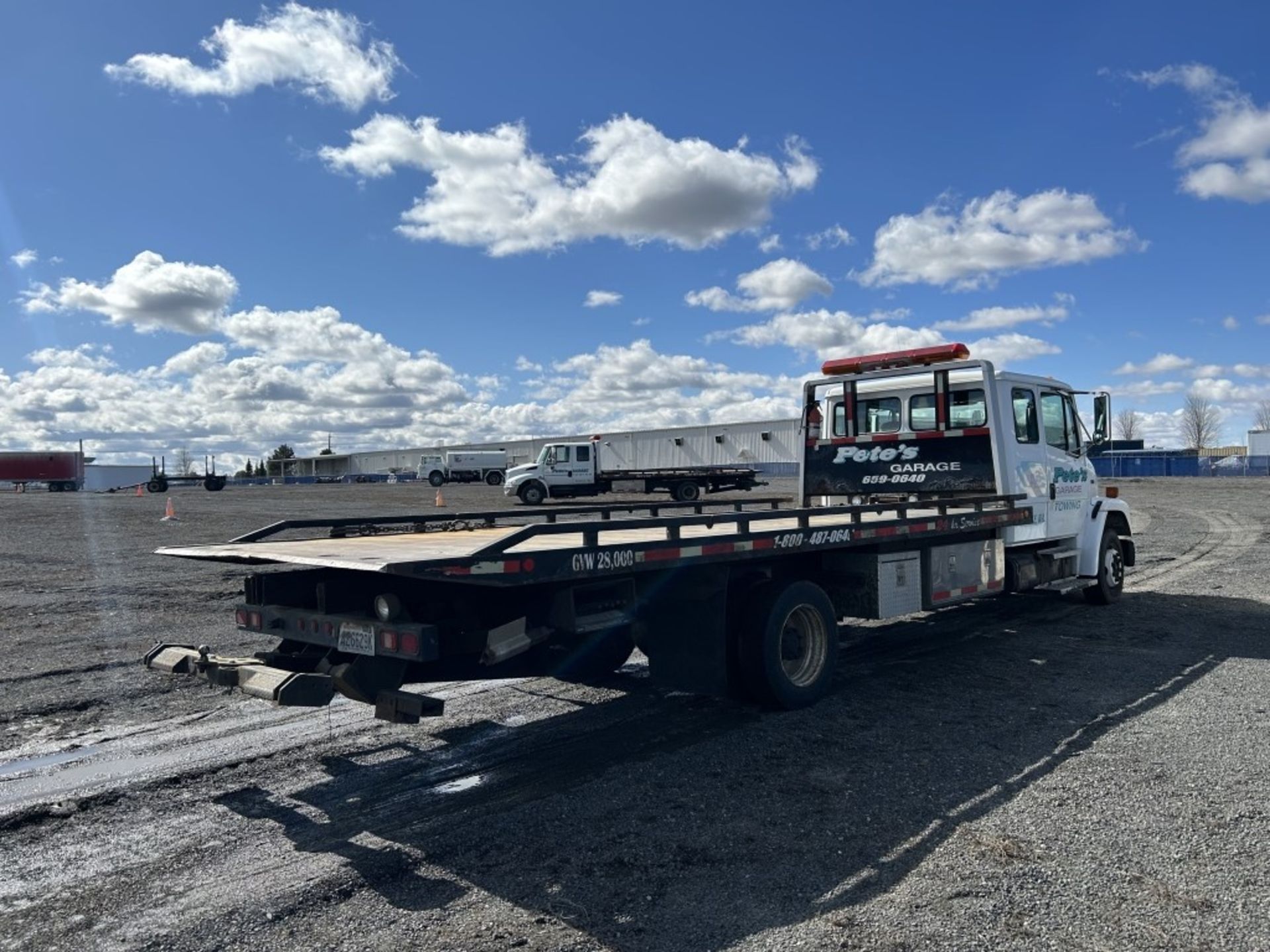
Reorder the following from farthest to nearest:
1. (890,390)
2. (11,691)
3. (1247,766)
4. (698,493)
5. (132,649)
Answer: (698,493) → (890,390) → (132,649) → (11,691) → (1247,766)

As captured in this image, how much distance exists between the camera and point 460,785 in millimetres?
5012

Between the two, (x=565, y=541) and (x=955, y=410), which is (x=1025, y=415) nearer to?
(x=955, y=410)

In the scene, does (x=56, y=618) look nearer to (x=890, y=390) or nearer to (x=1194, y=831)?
(x=890, y=390)

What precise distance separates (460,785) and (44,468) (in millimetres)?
78658

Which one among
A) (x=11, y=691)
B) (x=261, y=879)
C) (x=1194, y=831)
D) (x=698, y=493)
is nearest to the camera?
(x=261, y=879)

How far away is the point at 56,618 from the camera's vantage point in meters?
10.2

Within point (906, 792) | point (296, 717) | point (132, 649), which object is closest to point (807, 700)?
point (906, 792)

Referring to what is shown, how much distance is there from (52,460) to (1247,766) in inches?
3172

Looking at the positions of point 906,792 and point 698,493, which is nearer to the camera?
point 906,792

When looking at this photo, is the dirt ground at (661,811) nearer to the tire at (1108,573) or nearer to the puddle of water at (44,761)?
the puddle of water at (44,761)

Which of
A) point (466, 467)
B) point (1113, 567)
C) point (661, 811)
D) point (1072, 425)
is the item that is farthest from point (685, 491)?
point (661, 811)

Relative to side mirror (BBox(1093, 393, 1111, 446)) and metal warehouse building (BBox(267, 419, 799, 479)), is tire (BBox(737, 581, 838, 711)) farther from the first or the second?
metal warehouse building (BBox(267, 419, 799, 479))

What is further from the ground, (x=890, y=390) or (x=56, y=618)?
(x=890, y=390)

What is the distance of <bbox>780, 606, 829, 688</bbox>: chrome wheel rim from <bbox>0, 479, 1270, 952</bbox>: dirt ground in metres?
0.29
